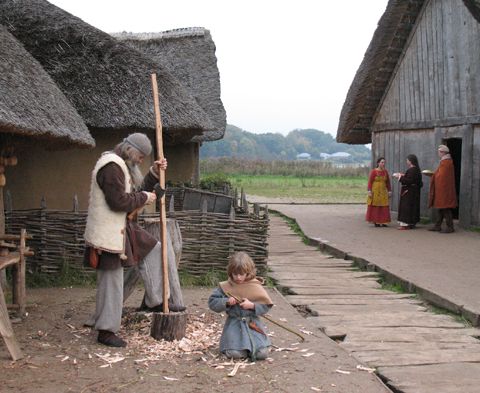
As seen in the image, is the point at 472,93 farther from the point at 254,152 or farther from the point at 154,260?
the point at 254,152

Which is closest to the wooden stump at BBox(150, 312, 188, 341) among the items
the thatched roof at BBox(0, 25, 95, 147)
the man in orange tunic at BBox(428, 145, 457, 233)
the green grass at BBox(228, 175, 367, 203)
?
the thatched roof at BBox(0, 25, 95, 147)

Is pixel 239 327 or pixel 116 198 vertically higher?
pixel 116 198

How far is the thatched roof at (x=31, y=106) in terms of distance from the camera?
5.79 m

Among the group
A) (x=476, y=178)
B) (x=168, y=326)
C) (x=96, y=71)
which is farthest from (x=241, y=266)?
(x=476, y=178)

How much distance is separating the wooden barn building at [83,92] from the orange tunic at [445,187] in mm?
4319

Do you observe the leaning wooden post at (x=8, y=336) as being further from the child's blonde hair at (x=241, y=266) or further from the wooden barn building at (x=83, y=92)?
the wooden barn building at (x=83, y=92)

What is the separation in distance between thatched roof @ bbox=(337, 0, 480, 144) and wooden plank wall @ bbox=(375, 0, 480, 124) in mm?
203

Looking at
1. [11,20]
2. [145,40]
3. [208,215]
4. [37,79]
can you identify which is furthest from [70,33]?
[145,40]

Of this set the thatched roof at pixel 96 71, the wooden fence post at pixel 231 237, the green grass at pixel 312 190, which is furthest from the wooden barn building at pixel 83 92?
the green grass at pixel 312 190

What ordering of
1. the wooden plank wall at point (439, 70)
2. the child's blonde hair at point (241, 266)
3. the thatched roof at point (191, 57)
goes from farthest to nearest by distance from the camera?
the thatched roof at point (191, 57), the wooden plank wall at point (439, 70), the child's blonde hair at point (241, 266)

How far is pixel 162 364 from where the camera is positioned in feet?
14.8

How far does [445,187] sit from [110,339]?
335 inches

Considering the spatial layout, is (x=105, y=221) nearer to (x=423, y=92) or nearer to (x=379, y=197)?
(x=379, y=197)

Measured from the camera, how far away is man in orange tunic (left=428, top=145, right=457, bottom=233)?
12.0 m
